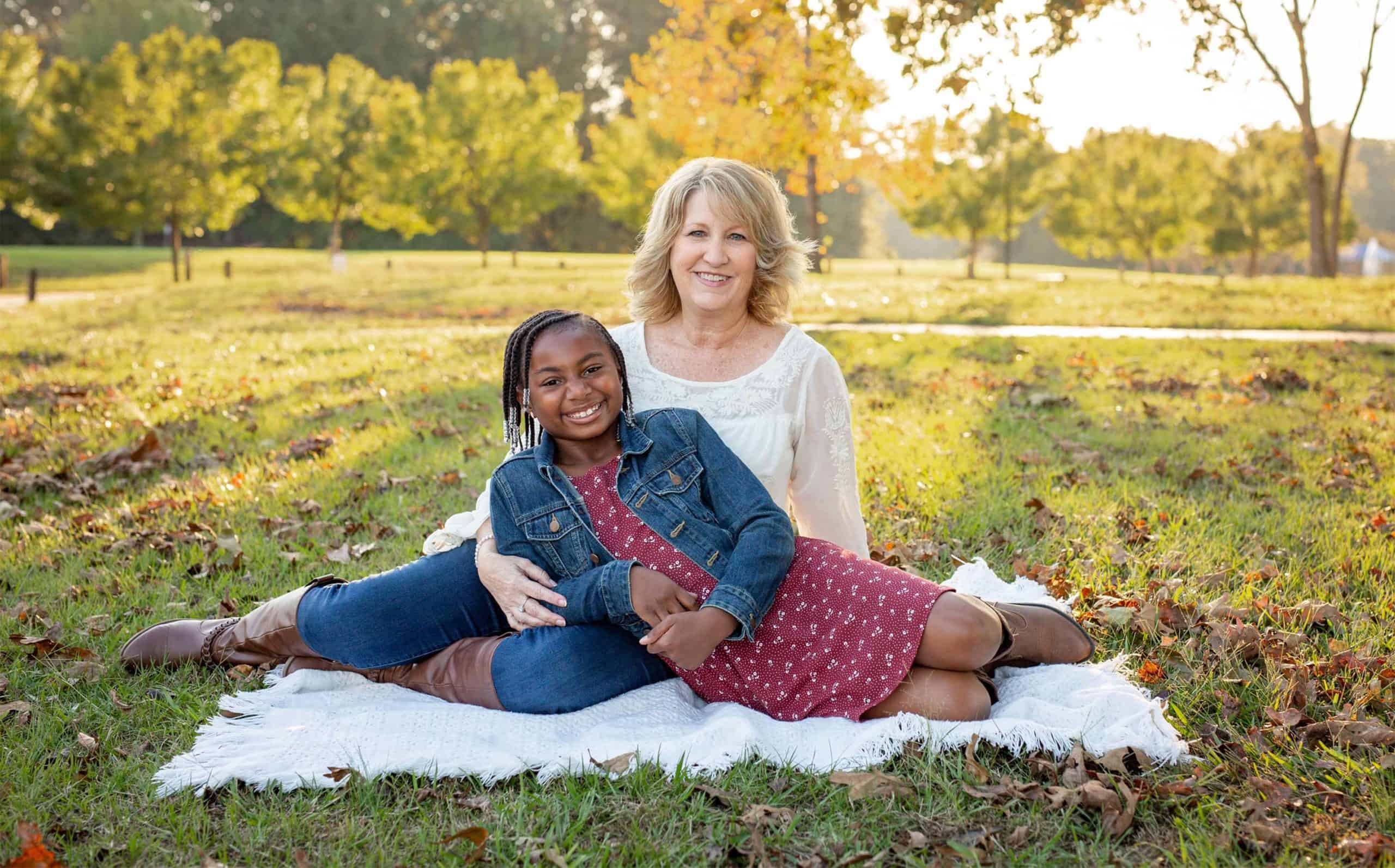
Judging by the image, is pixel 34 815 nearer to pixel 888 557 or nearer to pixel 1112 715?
pixel 1112 715

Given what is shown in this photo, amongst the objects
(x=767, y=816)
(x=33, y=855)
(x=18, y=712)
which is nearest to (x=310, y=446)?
(x=18, y=712)

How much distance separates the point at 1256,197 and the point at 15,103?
40.9 metres

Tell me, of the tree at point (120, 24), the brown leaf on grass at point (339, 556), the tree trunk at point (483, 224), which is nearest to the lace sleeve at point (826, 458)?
the brown leaf on grass at point (339, 556)

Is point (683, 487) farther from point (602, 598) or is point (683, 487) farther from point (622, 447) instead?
point (602, 598)

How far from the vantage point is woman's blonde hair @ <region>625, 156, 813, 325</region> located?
3.72 meters

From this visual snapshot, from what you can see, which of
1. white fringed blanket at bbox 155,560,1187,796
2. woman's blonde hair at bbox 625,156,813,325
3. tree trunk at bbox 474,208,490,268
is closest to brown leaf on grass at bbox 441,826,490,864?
white fringed blanket at bbox 155,560,1187,796

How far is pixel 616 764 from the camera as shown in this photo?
9.55 ft

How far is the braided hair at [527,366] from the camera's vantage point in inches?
133

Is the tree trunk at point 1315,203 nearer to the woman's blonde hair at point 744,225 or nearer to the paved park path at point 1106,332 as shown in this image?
the paved park path at point 1106,332

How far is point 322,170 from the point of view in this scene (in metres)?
34.7

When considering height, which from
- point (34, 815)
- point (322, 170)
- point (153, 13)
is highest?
point (153, 13)

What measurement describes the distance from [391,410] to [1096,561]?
17.9 ft

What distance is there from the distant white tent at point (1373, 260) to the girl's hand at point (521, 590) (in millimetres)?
85724

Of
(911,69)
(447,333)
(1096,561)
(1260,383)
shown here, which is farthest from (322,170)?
(1096,561)
